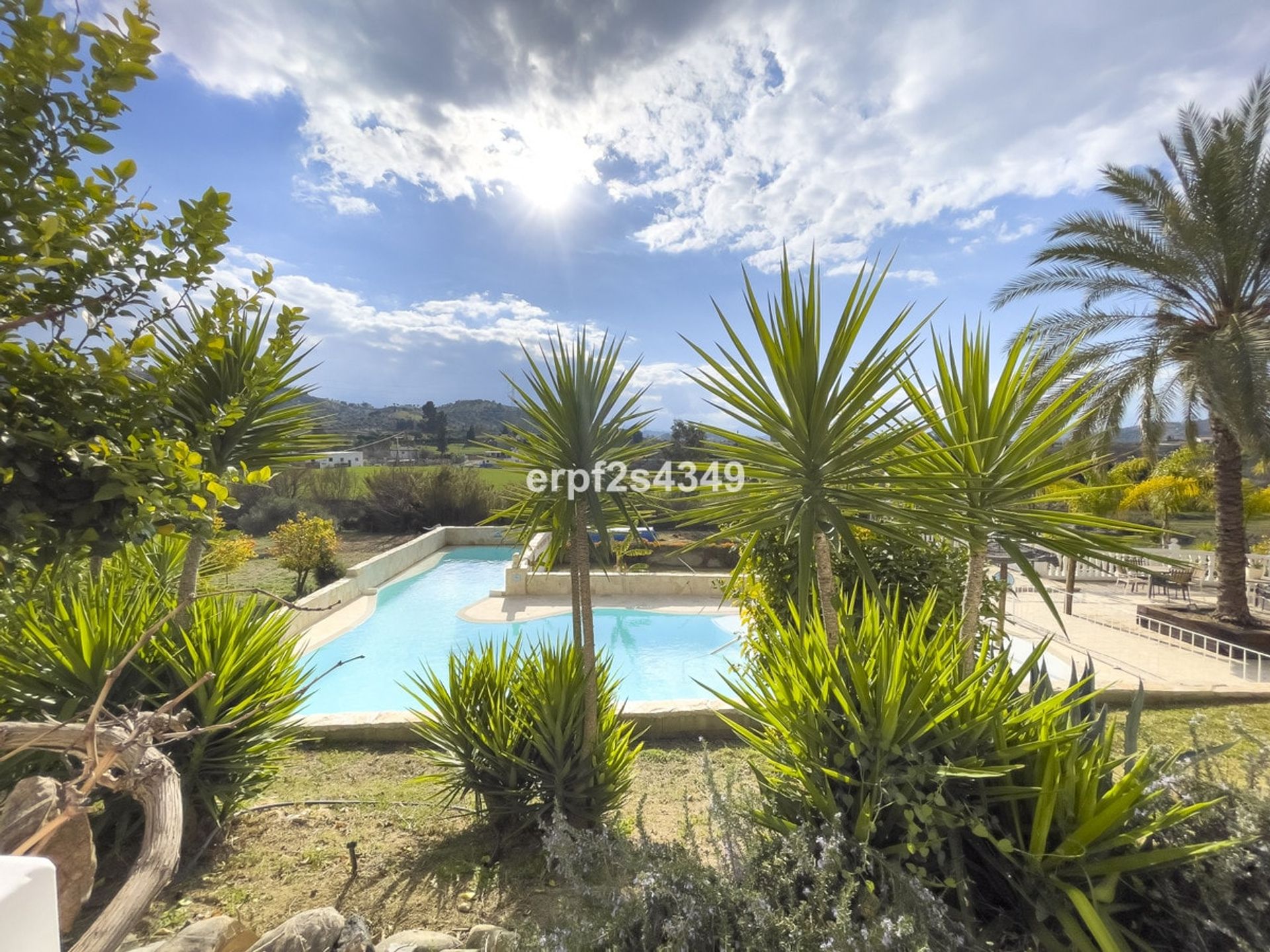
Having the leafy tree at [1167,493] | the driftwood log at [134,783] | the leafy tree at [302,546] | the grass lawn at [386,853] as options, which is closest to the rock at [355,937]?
the grass lawn at [386,853]

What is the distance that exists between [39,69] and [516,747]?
3.36m

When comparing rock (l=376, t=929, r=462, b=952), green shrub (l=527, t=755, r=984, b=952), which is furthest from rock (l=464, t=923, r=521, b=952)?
green shrub (l=527, t=755, r=984, b=952)

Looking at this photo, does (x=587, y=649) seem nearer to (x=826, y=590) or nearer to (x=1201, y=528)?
(x=826, y=590)

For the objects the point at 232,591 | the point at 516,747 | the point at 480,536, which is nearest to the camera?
the point at 232,591

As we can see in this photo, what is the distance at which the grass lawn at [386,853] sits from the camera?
8.69 ft

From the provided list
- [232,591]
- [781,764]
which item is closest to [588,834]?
[781,764]

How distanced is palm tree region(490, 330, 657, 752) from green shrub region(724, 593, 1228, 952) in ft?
4.25

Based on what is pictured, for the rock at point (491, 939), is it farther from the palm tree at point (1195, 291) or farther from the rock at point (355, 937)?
the palm tree at point (1195, 291)

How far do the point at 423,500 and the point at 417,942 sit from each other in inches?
809

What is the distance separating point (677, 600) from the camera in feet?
41.0

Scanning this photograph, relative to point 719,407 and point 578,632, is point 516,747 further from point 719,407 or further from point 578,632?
point 719,407

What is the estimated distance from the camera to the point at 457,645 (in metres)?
10.1

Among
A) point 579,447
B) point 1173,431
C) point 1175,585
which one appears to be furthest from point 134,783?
point 1175,585

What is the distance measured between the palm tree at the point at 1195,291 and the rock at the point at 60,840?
11184 mm
